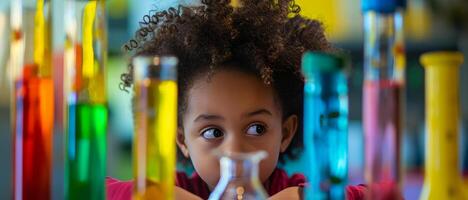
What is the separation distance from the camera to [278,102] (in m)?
1.07

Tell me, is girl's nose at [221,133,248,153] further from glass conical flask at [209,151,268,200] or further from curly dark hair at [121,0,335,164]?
glass conical flask at [209,151,268,200]

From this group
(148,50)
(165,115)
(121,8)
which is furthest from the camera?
(121,8)

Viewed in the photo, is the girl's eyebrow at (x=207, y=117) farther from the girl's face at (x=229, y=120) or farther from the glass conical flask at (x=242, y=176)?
the glass conical flask at (x=242, y=176)

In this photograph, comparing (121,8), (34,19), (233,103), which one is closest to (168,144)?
(34,19)

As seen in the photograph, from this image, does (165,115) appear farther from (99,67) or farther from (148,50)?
(148,50)

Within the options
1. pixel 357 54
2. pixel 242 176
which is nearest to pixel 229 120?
pixel 242 176

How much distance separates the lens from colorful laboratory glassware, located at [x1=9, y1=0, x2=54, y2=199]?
57cm

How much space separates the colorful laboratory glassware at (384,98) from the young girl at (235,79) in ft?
1.38

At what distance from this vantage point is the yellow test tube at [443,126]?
0.56 m

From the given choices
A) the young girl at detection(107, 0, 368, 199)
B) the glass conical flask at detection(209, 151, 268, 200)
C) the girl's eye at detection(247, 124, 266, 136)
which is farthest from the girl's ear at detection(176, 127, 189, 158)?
the glass conical flask at detection(209, 151, 268, 200)

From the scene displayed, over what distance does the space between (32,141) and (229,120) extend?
435 mm

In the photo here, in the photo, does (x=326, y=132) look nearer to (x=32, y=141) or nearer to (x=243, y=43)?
(x=32, y=141)

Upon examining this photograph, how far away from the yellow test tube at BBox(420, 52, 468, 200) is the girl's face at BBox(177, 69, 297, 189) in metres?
0.42

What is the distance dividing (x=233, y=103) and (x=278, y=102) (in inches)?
3.8
